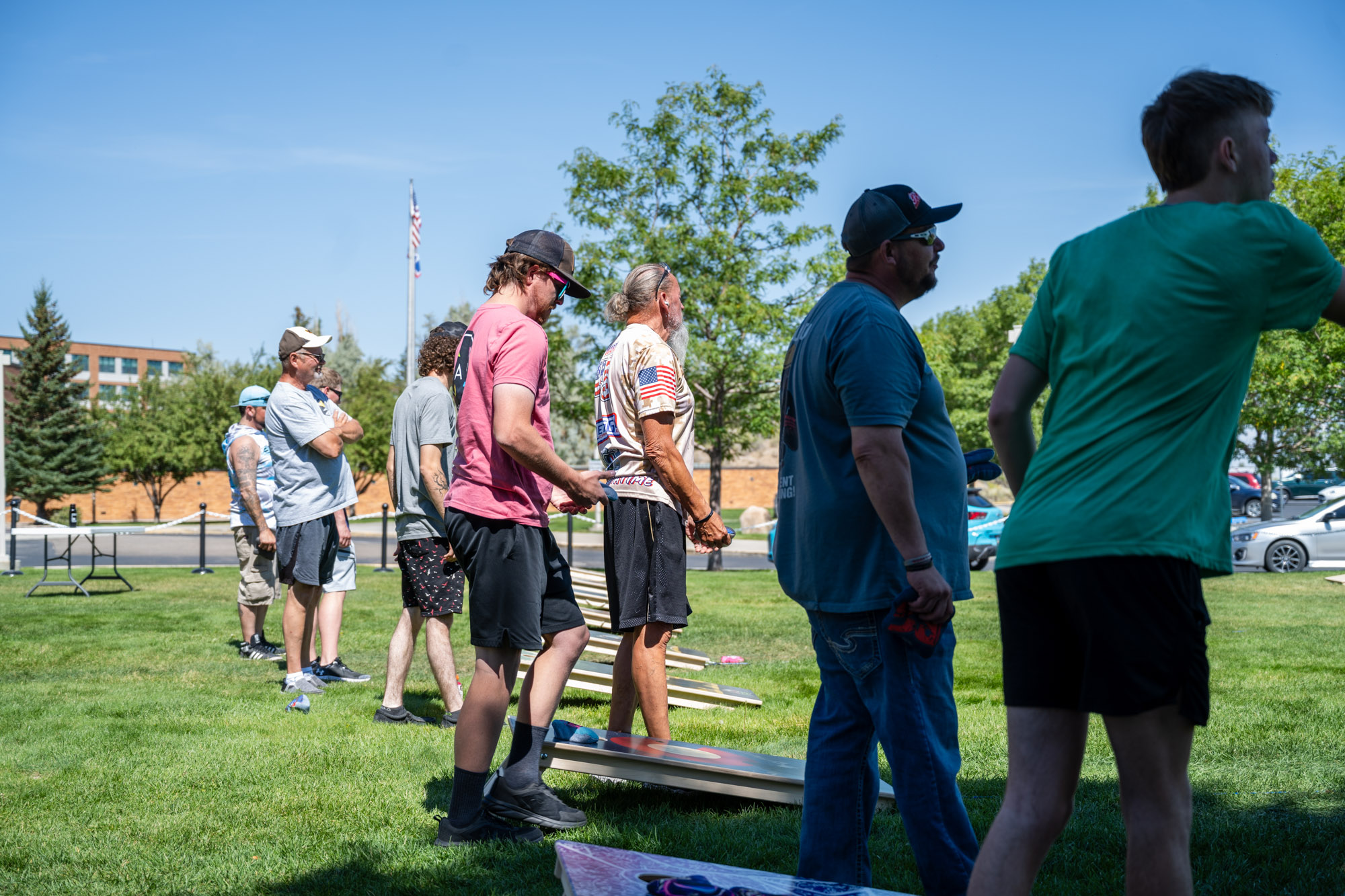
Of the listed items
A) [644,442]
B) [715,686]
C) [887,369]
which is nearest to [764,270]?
[715,686]

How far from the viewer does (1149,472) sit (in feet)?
6.63

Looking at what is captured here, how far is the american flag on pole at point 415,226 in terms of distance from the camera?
87.1 feet

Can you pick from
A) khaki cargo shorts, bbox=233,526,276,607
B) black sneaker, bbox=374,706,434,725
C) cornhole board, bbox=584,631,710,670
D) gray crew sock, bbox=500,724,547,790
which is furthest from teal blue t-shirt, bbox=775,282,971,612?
khaki cargo shorts, bbox=233,526,276,607

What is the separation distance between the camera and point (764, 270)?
19.6 metres

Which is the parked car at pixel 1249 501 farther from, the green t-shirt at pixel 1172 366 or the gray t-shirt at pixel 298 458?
the green t-shirt at pixel 1172 366

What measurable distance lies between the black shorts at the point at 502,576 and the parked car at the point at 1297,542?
59.6ft

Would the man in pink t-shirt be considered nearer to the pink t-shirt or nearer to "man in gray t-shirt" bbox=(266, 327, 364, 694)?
the pink t-shirt

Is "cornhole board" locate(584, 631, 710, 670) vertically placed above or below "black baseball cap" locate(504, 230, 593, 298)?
below

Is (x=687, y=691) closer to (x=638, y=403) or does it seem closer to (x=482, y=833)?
(x=638, y=403)

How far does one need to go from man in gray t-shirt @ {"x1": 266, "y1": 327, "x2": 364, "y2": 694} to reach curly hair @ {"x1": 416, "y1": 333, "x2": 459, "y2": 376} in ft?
3.25

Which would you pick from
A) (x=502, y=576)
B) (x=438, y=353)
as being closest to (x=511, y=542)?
(x=502, y=576)

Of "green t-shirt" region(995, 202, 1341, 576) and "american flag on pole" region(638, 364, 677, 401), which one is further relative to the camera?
"american flag on pole" region(638, 364, 677, 401)

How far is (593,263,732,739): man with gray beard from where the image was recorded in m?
4.34

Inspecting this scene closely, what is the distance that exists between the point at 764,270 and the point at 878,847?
16716 millimetres
